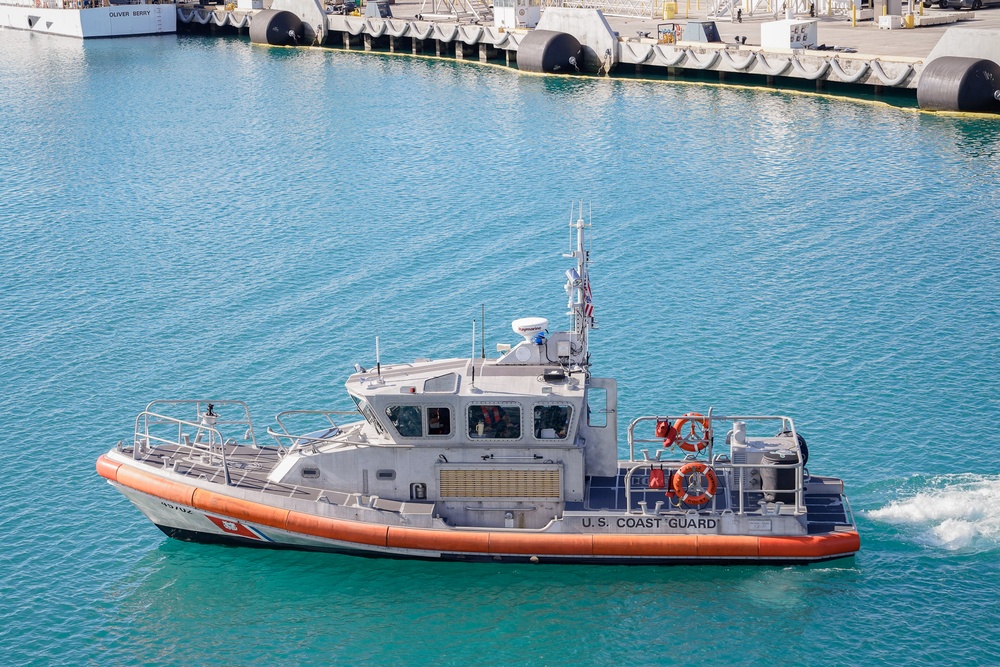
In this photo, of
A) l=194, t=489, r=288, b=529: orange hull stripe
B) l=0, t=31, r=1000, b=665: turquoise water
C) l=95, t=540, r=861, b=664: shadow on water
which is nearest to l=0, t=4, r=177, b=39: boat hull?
l=0, t=31, r=1000, b=665: turquoise water

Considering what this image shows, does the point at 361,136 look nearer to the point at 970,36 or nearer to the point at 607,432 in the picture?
the point at 970,36

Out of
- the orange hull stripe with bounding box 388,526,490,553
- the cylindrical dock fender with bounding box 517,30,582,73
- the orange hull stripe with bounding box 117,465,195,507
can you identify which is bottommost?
the orange hull stripe with bounding box 388,526,490,553

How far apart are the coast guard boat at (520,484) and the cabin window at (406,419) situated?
0.08 ft

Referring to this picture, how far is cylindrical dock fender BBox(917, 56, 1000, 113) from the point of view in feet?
171

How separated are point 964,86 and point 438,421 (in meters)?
38.5

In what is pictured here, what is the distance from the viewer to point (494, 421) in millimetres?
21266

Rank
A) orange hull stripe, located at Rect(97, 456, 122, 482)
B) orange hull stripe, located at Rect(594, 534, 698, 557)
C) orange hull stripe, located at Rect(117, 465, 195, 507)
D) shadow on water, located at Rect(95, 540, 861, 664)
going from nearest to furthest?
shadow on water, located at Rect(95, 540, 861, 664) < orange hull stripe, located at Rect(594, 534, 698, 557) < orange hull stripe, located at Rect(117, 465, 195, 507) < orange hull stripe, located at Rect(97, 456, 122, 482)

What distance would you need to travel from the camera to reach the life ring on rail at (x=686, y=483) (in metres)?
21.3

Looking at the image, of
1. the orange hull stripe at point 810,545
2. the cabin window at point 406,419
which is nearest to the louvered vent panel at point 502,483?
the cabin window at point 406,419

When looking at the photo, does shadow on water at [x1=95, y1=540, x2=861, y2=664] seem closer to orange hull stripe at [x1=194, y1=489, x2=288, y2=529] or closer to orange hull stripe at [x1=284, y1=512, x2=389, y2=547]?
orange hull stripe at [x1=284, y1=512, x2=389, y2=547]

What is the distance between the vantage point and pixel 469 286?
3584 cm

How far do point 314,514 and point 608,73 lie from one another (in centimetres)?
4803

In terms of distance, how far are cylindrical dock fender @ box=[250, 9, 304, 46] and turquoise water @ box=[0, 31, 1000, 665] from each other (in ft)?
46.4

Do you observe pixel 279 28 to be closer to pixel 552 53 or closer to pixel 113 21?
pixel 113 21
